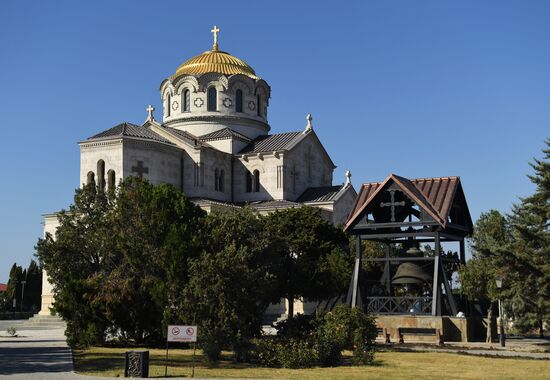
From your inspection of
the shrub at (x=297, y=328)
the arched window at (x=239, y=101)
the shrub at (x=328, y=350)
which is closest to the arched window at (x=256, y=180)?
the arched window at (x=239, y=101)

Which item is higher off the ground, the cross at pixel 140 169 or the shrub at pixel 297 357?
the cross at pixel 140 169

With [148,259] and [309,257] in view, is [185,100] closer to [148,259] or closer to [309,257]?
[309,257]

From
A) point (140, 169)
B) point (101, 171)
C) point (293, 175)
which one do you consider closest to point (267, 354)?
point (140, 169)

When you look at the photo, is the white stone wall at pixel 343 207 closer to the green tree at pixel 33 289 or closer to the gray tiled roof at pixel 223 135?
the gray tiled roof at pixel 223 135

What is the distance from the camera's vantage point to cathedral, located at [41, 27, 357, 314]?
62938mm

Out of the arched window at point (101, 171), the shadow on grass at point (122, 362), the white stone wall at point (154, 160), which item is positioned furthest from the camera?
A: the arched window at point (101, 171)

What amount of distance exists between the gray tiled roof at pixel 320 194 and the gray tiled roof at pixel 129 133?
41.9ft

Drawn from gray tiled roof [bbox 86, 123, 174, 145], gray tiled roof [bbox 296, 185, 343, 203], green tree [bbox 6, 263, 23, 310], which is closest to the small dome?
gray tiled roof [bbox 86, 123, 174, 145]

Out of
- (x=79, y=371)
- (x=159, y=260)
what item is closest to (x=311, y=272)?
(x=159, y=260)

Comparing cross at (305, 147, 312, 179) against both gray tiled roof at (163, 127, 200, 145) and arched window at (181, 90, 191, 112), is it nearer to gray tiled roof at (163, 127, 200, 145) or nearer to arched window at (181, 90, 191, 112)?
gray tiled roof at (163, 127, 200, 145)

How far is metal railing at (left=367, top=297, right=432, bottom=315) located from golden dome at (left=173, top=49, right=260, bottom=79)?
130ft

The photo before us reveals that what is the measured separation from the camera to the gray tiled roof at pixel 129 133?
63.2 metres

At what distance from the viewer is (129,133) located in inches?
2504

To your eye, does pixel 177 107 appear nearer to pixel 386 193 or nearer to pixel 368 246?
pixel 368 246
